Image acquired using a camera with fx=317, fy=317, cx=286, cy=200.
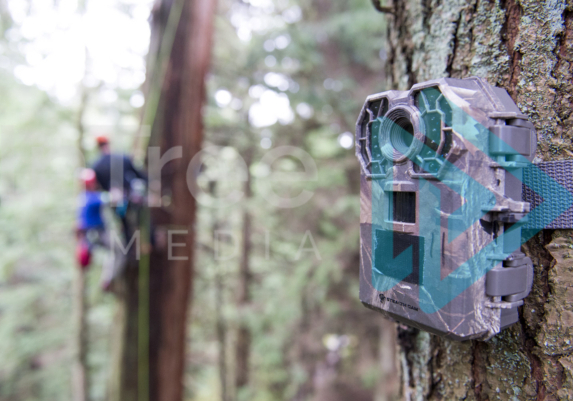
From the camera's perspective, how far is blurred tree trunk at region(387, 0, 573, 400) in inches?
27.4

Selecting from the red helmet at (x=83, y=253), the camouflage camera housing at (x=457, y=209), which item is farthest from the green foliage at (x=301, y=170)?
the camouflage camera housing at (x=457, y=209)

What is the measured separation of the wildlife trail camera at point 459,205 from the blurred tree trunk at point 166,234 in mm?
2685

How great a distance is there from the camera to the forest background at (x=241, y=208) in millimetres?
4918

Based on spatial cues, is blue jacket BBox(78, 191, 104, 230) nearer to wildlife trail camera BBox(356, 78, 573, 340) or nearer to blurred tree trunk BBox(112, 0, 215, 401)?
blurred tree trunk BBox(112, 0, 215, 401)

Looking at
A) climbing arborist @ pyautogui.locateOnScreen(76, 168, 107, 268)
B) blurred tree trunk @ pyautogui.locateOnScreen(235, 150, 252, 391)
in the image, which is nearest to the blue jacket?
climbing arborist @ pyautogui.locateOnScreen(76, 168, 107, 268)

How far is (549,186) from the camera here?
708 mm

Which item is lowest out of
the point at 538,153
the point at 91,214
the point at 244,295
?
the point at 244,295

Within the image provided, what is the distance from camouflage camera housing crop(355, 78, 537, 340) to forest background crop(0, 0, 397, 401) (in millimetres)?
2962

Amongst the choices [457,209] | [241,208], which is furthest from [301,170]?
[457,209]

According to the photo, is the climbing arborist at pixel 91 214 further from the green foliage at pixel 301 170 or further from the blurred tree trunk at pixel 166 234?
the green foliage at pixel 301 170

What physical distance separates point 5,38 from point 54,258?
468 cm

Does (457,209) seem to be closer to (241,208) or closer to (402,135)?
(402,135)

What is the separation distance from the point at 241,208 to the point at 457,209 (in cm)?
677

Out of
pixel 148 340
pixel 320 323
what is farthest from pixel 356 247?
pixel 148 340
